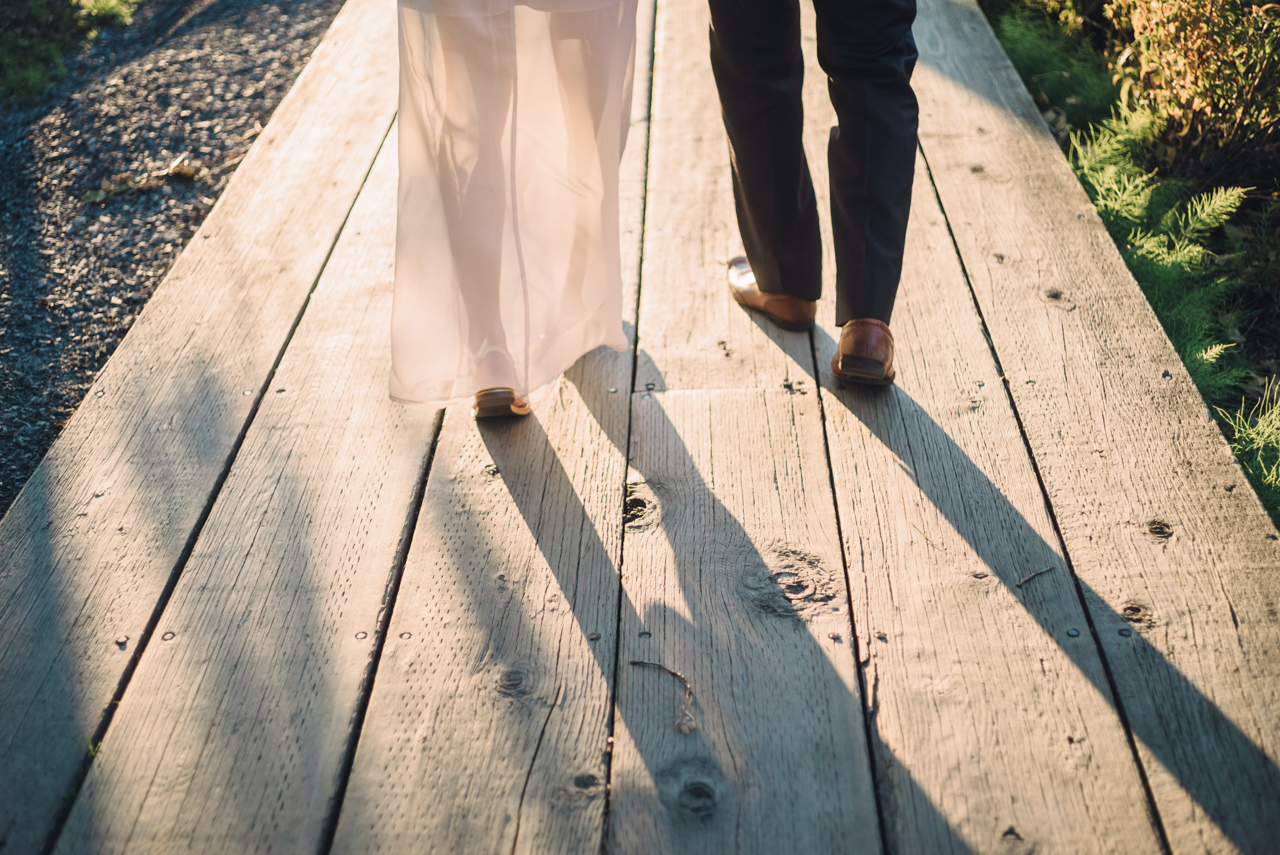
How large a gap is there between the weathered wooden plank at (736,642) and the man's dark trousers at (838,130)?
308 millimetres

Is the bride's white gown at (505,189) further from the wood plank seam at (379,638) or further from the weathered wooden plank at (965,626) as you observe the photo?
the weathered wooden plank at (965,626)

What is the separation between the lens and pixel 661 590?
1.45 meters

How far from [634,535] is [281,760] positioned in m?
0.63

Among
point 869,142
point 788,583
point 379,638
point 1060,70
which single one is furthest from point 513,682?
point 1060,70

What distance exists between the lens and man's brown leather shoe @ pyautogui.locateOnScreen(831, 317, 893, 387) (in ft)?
5.77

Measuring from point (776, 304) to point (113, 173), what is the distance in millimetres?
2159

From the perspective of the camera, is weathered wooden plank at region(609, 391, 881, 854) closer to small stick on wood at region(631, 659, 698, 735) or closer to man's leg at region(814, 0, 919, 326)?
small stick on wood at region(631, 659, 698, 735)

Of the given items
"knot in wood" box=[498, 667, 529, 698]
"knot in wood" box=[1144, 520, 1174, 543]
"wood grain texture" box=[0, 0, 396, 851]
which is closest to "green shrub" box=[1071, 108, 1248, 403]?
"knot in wood" box=[1144, 520, 1174, 543]

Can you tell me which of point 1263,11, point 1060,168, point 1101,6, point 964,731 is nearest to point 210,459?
point 964,731

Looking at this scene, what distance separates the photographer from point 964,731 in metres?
1.23

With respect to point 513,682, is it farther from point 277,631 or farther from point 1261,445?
point 1261,445

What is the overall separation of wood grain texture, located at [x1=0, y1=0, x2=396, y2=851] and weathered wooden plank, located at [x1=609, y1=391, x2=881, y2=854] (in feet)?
2.53

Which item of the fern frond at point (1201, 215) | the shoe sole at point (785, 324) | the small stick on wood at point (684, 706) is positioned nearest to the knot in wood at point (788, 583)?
the small stick on wood at point (684, 706)

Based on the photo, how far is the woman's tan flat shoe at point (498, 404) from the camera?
1743 mm
